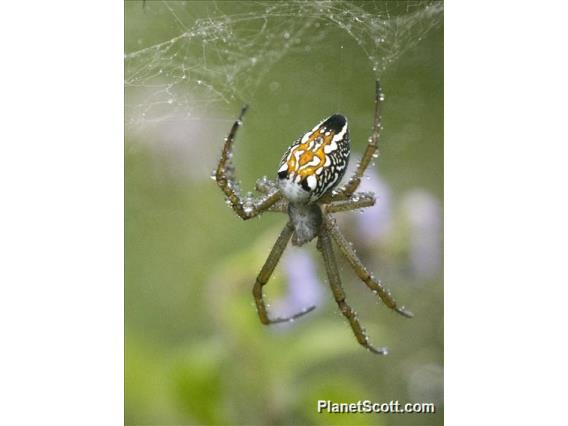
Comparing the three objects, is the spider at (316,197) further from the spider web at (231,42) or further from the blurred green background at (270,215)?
the spider web at (231,42)

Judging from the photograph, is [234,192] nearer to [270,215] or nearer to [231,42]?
[270,215]

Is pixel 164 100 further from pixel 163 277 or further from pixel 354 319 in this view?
pixel 354 319

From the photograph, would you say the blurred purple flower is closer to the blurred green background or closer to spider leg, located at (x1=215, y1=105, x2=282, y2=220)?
the blurred green background

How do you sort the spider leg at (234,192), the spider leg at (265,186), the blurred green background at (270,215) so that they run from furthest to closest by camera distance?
the spider leg at (265,186), the spider leg at (234,192), the blurred green background at (270,215)

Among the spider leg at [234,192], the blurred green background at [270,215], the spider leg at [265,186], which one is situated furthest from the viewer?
the spider leg at [265,186]

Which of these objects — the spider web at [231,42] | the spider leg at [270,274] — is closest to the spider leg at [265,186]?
the spider leg at [270,274]

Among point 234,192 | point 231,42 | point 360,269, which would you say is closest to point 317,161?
point 234,192

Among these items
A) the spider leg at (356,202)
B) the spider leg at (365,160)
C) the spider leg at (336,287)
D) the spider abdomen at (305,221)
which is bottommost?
the spider leg at (336,287)
